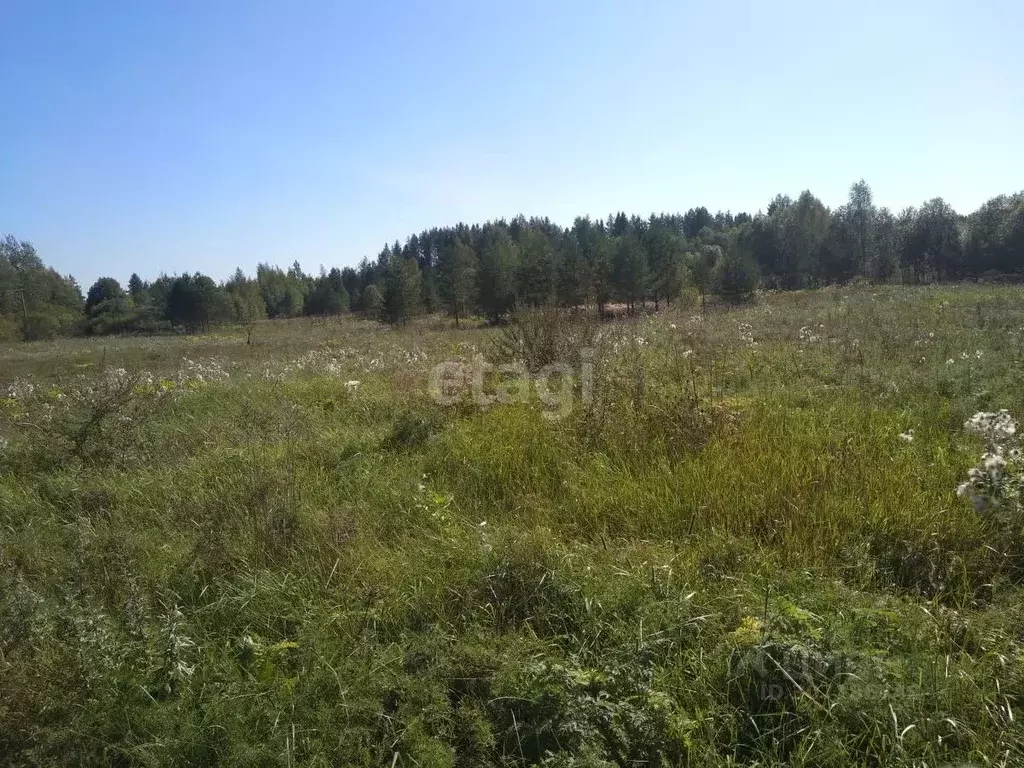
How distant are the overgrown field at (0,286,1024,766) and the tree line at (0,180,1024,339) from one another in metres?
27.4

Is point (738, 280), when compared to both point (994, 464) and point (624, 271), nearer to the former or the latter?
point (624, 271)

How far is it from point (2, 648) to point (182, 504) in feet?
5.25

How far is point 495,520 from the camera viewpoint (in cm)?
367

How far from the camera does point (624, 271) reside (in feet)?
126

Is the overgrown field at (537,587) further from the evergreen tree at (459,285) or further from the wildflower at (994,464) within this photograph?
the evergreen tree at (459,285)

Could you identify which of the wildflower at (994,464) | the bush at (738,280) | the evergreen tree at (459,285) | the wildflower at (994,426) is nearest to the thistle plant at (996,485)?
the wildflower at (994,464)

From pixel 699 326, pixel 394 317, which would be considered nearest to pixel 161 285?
pixel 394 317

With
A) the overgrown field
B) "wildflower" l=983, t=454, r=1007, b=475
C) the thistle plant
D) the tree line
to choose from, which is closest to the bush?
the tree line

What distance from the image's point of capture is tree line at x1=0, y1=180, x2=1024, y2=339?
38.8 meters

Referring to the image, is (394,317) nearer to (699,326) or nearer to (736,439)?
(699,326)

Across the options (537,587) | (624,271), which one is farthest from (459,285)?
(537,587)

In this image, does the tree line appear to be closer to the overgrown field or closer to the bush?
the bush

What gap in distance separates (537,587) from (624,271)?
37.7 m

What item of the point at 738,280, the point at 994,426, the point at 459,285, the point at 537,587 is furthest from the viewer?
the point at 459,285
